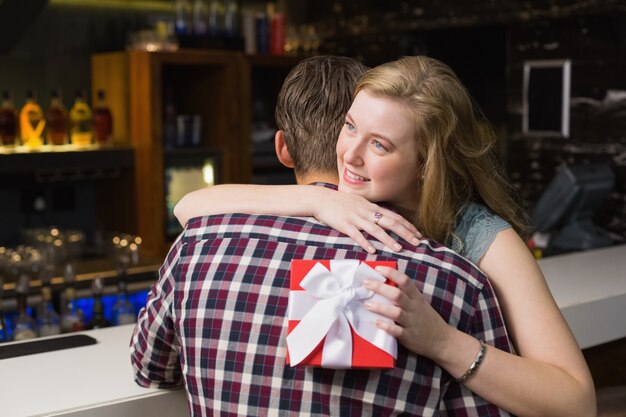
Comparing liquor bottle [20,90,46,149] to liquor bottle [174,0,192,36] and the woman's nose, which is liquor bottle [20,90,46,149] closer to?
liquor bottle [174,0,192,36]

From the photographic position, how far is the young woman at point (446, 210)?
113 centimetres

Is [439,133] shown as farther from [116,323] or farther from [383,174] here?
[116,323]

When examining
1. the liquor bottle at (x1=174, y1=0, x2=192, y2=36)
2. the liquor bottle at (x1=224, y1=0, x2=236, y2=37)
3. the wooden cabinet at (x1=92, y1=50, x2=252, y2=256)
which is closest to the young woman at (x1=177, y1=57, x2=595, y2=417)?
the wooden cabinet at (x1=92, y1=50, x2=252, y2=256)

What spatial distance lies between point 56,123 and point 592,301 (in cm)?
302

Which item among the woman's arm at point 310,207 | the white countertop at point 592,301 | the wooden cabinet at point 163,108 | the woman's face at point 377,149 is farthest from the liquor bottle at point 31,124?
the woman's face at point 377,149

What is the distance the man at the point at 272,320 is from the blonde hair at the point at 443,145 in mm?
113

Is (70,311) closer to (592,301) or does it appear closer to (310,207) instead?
(592,301)

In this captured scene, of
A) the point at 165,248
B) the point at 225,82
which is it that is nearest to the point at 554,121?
the point at 225,82

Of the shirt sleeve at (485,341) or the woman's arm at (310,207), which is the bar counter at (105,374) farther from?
the shirt sleeve at (485,341)

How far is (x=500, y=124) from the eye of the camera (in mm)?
4438

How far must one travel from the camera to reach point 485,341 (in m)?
1.16

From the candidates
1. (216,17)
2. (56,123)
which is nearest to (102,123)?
(56,123)

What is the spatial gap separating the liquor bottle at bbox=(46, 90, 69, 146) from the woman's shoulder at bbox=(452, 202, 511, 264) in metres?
3.31

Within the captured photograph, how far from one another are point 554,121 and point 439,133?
3069mm
